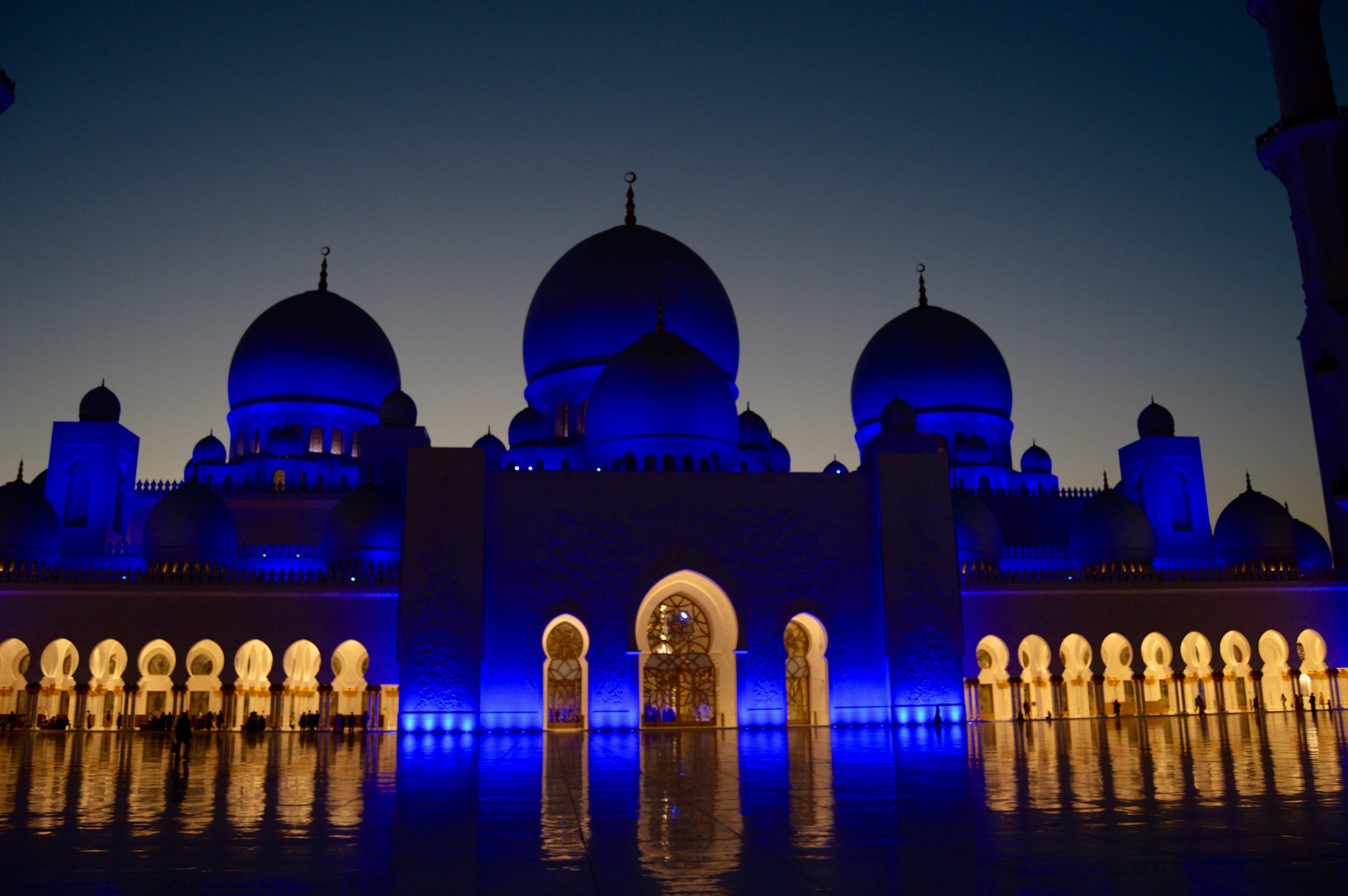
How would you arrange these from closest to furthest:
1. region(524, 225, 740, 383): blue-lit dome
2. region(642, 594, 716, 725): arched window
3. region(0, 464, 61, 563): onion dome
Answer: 1. region(642, 594, 716, 725): arched window
2. region(0, 464, 61, 563): onion dome
3. region(524, 225, 740, 383): blue-lit dome

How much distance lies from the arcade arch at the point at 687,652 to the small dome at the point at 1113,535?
6.95m

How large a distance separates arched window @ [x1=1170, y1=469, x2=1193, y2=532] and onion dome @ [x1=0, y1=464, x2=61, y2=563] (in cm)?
1958

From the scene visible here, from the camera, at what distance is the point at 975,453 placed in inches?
849

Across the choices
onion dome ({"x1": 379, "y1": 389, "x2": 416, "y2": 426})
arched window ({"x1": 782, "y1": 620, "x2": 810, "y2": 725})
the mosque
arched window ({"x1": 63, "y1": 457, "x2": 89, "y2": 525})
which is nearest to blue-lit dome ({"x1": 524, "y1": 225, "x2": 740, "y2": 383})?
the mosque

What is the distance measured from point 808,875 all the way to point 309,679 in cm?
1482

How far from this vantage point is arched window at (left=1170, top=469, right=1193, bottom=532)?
20.9m

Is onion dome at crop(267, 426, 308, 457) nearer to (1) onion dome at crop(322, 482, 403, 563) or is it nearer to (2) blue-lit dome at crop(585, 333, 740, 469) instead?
(1) onion dome at crop(322, 482, 403, 563)

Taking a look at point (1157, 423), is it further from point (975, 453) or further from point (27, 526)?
point (27, 526)

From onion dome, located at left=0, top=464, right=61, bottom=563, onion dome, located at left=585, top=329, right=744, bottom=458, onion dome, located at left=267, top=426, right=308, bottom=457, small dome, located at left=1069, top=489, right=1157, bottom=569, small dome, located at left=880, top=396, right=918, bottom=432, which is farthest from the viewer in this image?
onion dome, located at left=267, top=426, right=308, bottom=457

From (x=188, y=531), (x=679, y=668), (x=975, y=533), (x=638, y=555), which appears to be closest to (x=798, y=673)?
(x=679, y=668)

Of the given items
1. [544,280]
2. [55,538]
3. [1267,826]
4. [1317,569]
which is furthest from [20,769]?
[1317,569]

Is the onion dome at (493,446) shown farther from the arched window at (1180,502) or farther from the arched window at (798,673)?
the arched window at (1180,502)

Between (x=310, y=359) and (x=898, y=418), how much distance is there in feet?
36.1

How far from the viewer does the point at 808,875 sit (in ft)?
10.7
